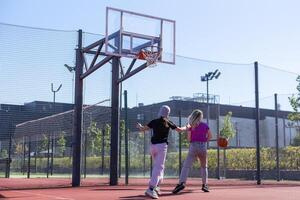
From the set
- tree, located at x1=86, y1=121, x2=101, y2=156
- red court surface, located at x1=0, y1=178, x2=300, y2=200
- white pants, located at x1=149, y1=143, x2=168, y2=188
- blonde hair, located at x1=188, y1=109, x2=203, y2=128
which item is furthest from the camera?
tree, located at x1=86, y1=121, x2=101, y2=156

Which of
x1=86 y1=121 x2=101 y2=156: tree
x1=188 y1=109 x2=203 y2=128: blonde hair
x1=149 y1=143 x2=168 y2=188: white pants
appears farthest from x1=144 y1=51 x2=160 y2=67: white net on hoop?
x1=86 y1=121 x2=101 y2=156: tree

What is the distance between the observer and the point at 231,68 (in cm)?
1784

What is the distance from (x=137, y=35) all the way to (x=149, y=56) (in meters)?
0.78

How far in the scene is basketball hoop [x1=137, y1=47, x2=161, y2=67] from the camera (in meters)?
13.8

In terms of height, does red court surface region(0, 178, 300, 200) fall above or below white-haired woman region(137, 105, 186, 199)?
below

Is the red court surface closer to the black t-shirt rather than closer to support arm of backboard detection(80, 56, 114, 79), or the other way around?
the black t-shirt

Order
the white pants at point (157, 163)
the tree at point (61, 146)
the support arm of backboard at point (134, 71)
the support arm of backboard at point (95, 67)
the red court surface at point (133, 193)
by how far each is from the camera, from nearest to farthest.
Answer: the white pants at point (157, 163) → the red court surface at point (133, 193) → the support arm of backboard at point (95, 67) → the support arm of backboard at point (134, 71) → the tree at point (61, 146)

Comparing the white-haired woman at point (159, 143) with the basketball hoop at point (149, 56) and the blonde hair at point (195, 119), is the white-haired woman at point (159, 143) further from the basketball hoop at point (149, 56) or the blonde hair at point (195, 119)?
the basketball hoop at point (149, 56)

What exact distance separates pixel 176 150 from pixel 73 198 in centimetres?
1545

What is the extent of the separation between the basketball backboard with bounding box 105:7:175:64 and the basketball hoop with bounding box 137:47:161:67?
0.15 meters

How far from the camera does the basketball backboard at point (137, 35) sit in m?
13.7

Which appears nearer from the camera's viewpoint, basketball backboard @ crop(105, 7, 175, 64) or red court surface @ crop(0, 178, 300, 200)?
red court surface @ crop(0, 178, 300, 200)

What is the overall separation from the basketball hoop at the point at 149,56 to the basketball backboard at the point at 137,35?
0.49ft

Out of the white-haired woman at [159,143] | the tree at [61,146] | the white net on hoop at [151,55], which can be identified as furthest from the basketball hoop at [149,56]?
the tree at [61,146]
